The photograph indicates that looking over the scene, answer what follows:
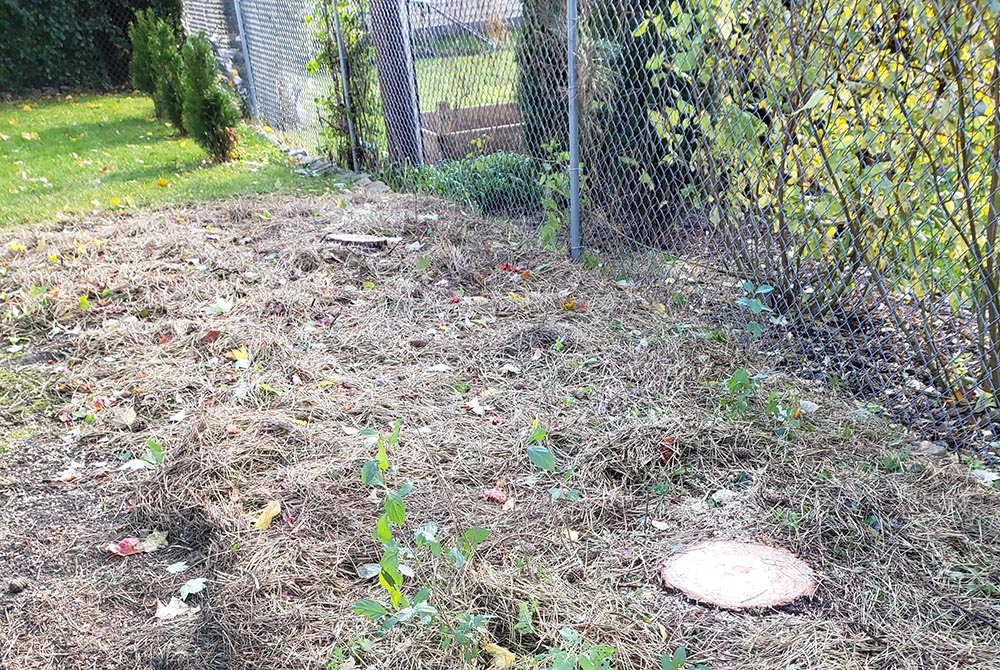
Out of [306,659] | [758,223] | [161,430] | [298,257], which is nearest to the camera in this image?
[306,659]

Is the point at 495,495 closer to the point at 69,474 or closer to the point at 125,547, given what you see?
the point at 125,547

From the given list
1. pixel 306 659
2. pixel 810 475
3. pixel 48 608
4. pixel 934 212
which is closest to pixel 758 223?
pixel 934 212

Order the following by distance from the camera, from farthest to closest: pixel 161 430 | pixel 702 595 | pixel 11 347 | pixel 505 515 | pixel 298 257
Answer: pixel 298 257 < pixel 11 347 < pixel 161 430 < pixel 505 515 < pixel 702 595

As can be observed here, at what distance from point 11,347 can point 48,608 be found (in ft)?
6.84

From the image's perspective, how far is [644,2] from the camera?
4.23 m

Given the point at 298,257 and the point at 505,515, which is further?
the point at 298,257

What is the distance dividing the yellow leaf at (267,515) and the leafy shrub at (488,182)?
303 centimetres

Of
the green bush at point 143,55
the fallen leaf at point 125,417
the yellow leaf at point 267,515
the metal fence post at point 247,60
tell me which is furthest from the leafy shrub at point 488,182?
the green bush at point 143,55

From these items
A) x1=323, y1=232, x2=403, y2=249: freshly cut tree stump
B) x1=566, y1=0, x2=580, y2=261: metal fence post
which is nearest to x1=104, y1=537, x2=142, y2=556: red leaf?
x1=323, y1=232, x2=403, y2=249: freshly cut tree stump

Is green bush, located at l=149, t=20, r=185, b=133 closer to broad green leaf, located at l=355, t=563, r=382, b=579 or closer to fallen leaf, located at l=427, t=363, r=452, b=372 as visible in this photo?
fallen leaf, located at l=427, t=363, r=452, b=372

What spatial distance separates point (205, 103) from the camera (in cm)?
752

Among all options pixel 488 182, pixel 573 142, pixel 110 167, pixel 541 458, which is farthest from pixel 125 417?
pixel 110 167

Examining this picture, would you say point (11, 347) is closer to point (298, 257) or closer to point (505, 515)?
point (298, 257)

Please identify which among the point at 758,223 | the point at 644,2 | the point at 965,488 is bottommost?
the point at 965,488
